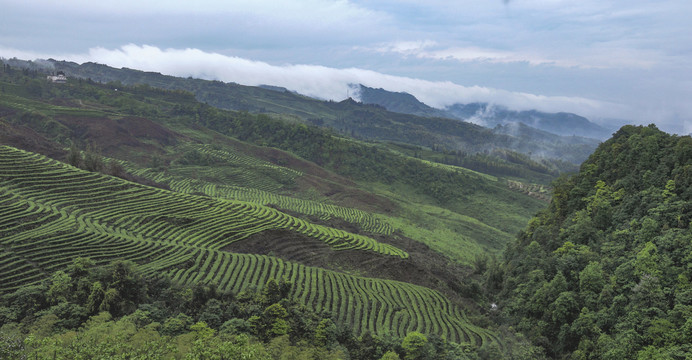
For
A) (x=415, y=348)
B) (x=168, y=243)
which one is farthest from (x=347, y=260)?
(x=415, y=348)

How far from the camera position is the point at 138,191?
65000 millimetres

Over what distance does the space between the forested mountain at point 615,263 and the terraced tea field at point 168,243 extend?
25.1 feet

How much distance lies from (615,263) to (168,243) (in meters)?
53.7

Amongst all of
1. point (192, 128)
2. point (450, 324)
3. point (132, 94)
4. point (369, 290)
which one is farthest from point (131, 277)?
point (132, 94)

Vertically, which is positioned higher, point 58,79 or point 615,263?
point 58,79

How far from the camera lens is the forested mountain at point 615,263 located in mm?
30531

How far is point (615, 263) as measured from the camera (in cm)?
3938

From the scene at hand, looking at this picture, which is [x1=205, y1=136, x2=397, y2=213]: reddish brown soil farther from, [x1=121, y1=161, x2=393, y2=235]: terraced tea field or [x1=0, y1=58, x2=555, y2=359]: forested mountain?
[x1=121, y1=161, x2=393, y2=235]: terraced tea field

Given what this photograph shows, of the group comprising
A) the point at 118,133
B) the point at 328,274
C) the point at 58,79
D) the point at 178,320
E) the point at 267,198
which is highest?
the point at 58,79

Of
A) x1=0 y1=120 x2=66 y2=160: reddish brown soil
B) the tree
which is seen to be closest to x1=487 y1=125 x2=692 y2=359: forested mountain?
the tree

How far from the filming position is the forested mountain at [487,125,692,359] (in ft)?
100

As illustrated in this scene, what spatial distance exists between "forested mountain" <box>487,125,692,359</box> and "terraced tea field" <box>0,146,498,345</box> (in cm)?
766

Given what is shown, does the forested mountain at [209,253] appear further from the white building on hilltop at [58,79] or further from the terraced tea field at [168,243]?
the white building on hilltop at [58,79]

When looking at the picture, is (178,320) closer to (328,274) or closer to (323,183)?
(328,274)
